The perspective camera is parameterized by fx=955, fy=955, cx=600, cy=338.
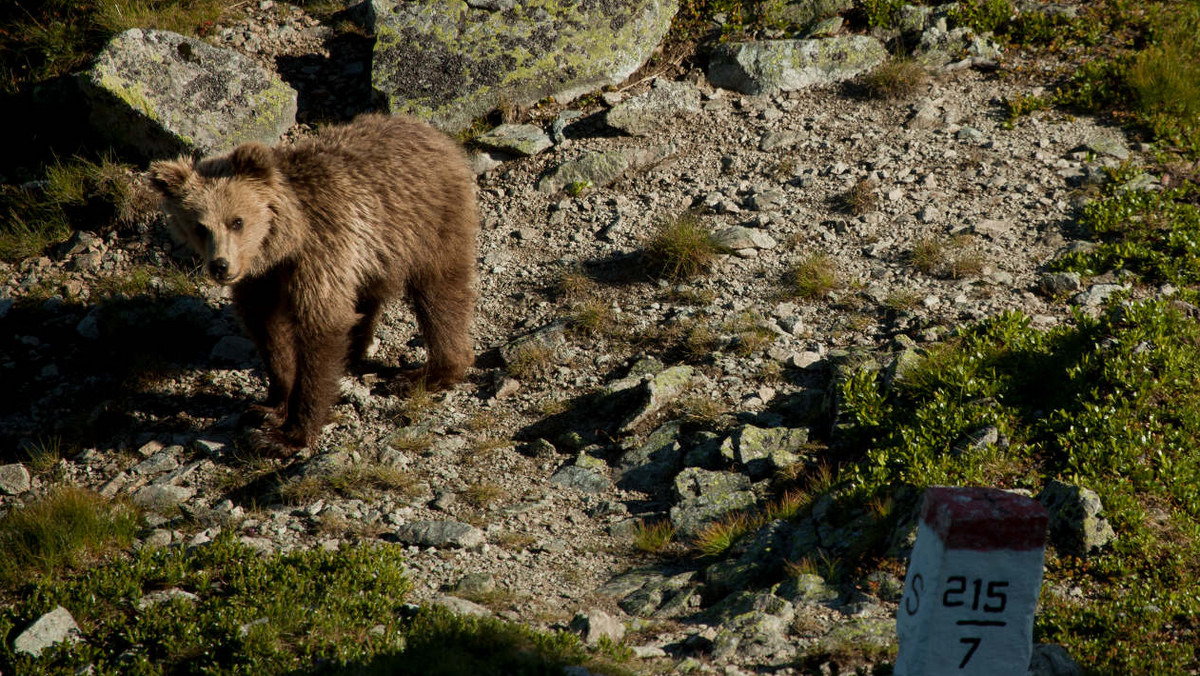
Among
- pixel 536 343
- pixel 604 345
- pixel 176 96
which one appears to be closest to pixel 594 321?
pixel 604 345

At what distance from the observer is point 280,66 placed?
373 inches

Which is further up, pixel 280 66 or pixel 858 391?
pixel 280 66

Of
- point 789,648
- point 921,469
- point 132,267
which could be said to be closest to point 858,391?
point 921,469

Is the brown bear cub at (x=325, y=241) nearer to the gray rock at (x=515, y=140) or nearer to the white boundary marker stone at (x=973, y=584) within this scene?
the gray rock at (x=515, y=140)

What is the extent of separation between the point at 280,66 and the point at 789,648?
787 cm

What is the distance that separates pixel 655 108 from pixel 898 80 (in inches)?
87.9

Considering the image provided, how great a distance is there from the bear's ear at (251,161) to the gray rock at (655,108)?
3.90 meters

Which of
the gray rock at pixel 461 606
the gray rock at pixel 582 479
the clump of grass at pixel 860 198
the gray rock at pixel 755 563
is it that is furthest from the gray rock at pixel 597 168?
the gray rock at pixel 461 606

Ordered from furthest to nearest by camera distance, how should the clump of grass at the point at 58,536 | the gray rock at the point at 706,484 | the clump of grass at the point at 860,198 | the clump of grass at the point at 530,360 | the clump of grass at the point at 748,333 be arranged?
the clump of grass at the point at 860,198
the clump of grass at the point at 530,360
the clump of grass at the point at 748,333
the gray rock at the point at 706,484
the clump of grass at the point at 58,536

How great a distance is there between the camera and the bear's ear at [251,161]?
5512 mm

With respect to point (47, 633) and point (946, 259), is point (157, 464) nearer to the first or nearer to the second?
point (47, 633)

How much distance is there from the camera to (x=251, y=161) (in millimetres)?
5531

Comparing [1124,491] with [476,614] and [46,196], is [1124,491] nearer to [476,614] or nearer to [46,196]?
[476,614]

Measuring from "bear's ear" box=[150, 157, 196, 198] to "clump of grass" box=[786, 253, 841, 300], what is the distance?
413 centimetres
